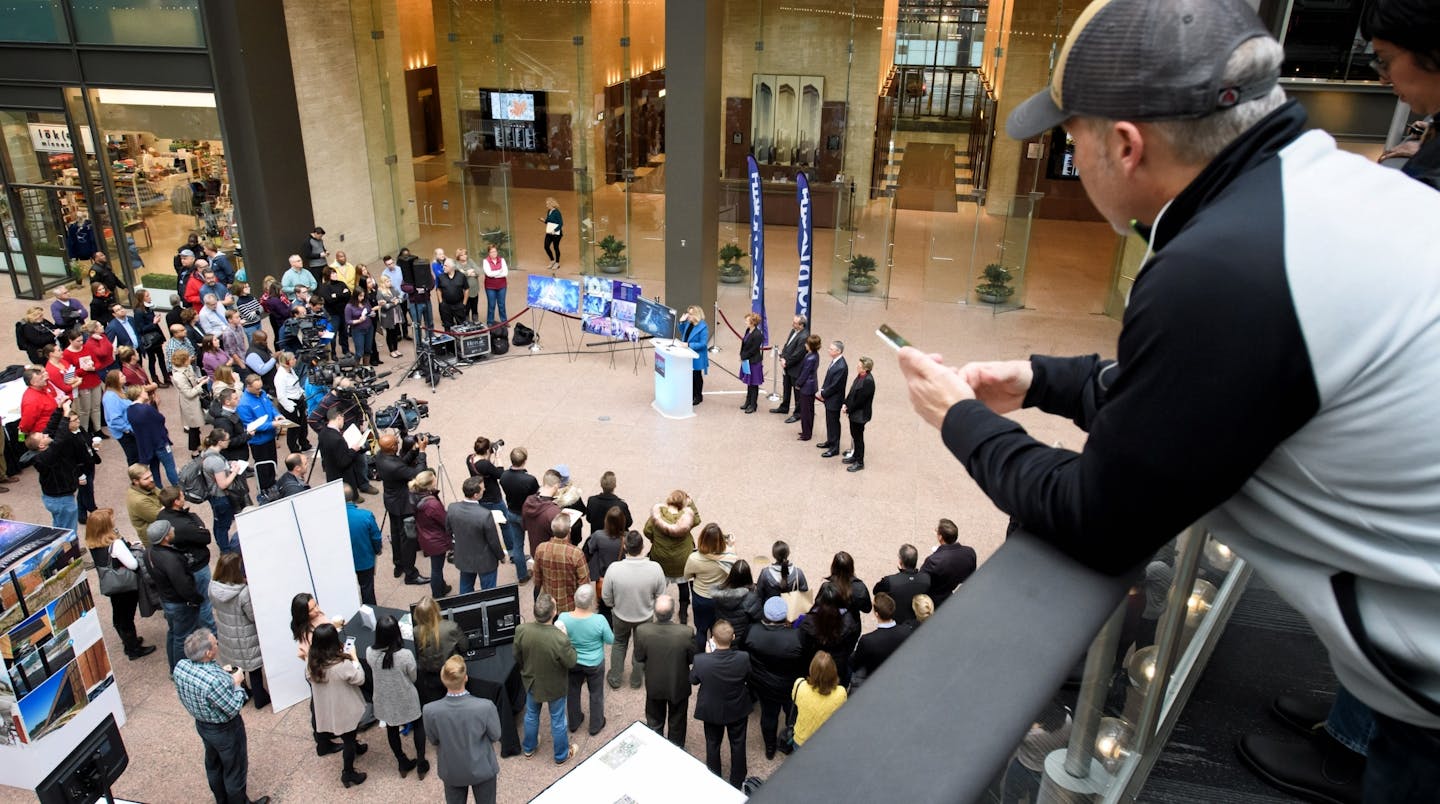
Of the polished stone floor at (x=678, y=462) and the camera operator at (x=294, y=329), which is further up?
the camera operator at (x=294, y=329)

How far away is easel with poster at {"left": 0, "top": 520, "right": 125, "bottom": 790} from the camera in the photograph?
22.5 ft

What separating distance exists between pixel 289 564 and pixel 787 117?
15.5 m

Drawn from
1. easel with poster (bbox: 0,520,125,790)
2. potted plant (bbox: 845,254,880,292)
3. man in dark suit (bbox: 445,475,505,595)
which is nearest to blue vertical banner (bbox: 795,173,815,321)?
potted plant (bbox: 845,254,880,292)

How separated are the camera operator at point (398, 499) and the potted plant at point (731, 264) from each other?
471 inches

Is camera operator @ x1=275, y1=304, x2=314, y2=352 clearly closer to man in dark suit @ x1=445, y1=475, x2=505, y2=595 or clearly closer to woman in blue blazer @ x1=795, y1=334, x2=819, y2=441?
man in dark suit @ x1=445, y1=475, x2=505, y2=595

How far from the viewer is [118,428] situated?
38.0 feet

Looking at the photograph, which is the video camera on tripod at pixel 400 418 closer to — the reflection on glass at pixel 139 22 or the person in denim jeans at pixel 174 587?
the person in denim jeans at pixel 174 587

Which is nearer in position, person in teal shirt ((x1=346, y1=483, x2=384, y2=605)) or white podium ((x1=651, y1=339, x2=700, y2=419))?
person in teal shirt ((x1=346, y1=483, x2=384, y2=605))

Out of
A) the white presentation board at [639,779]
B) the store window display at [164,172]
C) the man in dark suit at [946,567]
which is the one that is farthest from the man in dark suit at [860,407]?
the store window display at [164,172]

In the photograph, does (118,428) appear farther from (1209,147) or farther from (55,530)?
(1209,147)

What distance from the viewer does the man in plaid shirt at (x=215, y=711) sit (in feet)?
22.0

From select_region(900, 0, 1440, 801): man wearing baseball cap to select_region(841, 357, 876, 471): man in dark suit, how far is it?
10859mm

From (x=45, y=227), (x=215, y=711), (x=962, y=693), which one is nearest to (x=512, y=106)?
(x=45, y=227)

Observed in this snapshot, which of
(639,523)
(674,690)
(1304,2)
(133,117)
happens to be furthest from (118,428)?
(1304,2)
